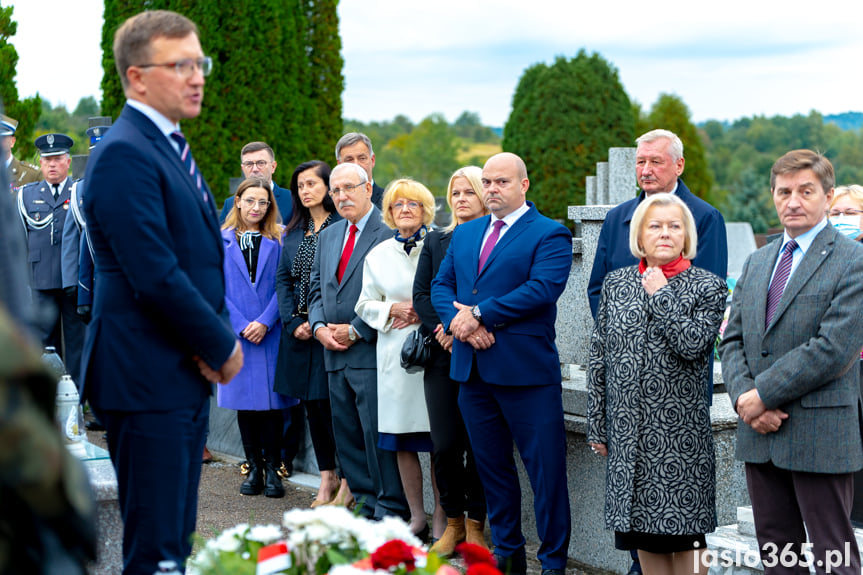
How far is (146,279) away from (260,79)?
13.2 metres

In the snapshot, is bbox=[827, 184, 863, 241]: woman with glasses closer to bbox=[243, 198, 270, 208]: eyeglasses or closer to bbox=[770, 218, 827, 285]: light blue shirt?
bbox=[770, 218, 827, 285]: light blue shirt

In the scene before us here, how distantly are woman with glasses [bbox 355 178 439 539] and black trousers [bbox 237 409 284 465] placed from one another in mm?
1459

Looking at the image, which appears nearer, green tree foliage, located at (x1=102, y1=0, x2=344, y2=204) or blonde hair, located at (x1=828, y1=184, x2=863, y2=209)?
blonde hair, located at (x1=828, y1=184, x2=863, y2=209)

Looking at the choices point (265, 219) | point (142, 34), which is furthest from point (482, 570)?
point (265, 219)

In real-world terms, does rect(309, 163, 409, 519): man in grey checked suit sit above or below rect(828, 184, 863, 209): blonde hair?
below

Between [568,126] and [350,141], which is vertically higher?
[568,126]

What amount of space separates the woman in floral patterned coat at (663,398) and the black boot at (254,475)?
10.7ft

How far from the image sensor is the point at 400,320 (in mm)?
5227

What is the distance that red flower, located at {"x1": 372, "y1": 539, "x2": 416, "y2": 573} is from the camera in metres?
2.06

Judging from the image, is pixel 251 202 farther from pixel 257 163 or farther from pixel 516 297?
pixel 516 297

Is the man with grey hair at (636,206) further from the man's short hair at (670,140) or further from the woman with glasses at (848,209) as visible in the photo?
the woman with glasses at (848,209)

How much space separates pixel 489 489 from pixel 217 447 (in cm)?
380

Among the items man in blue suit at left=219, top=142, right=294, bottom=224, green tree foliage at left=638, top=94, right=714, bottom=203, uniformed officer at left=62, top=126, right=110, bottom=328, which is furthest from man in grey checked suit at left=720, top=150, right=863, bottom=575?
green tree foliage at left=638, top=94, right=714, bottom=203

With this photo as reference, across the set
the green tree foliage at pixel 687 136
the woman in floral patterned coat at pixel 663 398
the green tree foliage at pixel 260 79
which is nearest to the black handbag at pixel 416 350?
the woman in floral patterned coat at pixel 663 398
